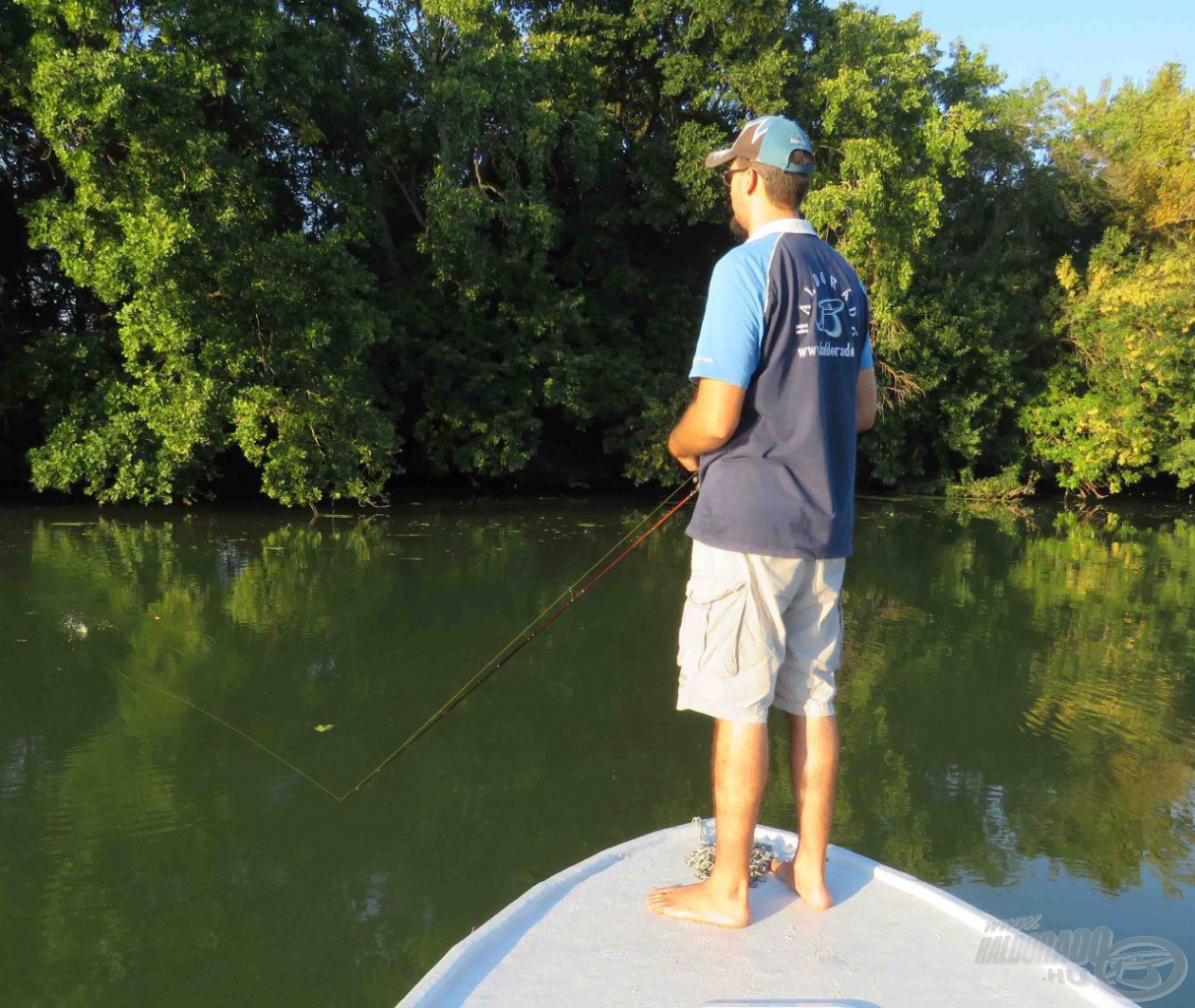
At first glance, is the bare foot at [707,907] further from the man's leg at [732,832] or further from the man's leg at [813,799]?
the man's leg at [813,799]

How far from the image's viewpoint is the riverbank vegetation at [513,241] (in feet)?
39.3

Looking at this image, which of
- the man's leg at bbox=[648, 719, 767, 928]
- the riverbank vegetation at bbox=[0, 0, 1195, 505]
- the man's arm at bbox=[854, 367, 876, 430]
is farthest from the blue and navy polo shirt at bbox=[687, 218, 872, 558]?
the riverbank vegetation at bbox=[0, 0, 1195, 505]

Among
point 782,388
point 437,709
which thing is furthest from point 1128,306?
point 782,388

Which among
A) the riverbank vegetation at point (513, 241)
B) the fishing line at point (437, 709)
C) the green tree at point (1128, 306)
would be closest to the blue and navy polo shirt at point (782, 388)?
the fishing line at point (437, 709)

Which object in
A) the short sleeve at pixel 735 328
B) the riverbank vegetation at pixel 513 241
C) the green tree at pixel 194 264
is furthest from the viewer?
the riverbank vegetation at pixel 513 241

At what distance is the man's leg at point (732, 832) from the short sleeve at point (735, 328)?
0.81m

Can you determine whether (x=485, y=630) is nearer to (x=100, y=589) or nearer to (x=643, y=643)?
(x=643, y=643)

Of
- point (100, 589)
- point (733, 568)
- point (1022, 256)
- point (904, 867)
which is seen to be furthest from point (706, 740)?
point (1022, 256)

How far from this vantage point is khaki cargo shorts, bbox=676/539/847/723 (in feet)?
8.23

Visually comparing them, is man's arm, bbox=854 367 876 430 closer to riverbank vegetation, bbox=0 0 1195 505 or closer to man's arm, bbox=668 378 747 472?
man's arm, bbox=668 378 747 472

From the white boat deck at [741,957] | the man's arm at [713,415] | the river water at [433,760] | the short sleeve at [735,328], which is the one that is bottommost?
the river water at [433,760]

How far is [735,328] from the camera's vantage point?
2.43 m

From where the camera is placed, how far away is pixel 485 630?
6988mm

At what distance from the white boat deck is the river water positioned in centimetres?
92
